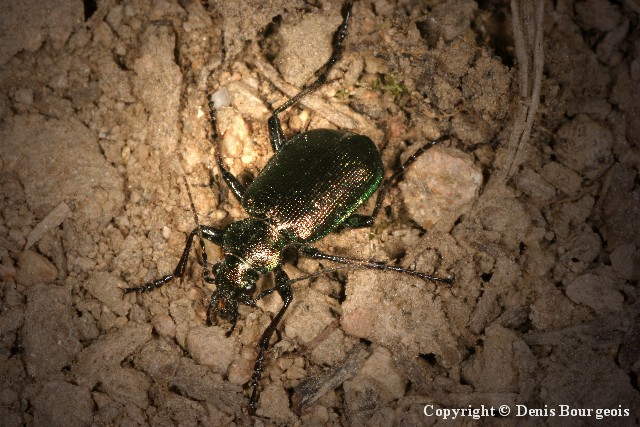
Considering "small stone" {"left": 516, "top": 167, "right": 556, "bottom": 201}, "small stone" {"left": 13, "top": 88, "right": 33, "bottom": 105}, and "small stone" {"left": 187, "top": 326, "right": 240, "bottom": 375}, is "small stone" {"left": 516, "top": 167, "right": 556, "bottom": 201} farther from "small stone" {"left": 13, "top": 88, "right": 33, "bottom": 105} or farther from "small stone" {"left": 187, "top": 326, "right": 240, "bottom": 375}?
"small stone" {"left": 13, "top": 88, "right": 33, "bottom": 105}

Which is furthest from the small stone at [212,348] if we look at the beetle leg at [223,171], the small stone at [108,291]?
the beetle leg at [223,171]

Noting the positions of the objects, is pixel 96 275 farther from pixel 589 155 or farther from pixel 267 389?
pixel 589 155

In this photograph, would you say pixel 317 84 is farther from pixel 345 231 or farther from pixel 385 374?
pixel 385 374

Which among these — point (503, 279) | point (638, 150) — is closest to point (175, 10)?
point (503, 279)

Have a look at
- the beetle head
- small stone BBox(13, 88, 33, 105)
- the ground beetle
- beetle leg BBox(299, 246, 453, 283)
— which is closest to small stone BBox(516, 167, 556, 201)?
the ground beetle

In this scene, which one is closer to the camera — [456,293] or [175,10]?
[456,293]

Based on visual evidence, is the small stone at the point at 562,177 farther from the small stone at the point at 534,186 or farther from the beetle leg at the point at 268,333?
the beetle leg at the point at 268,333
